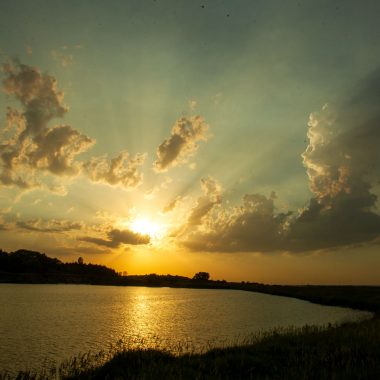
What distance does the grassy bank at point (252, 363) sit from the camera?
742 inches

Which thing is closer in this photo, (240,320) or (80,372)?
(80,372)

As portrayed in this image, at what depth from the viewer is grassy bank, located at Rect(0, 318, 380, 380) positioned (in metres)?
18.8

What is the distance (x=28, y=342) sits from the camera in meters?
34.0

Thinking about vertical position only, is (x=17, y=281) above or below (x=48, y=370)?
above

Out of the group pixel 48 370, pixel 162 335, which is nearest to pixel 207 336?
pixel 162 335

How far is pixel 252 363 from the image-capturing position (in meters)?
22.4

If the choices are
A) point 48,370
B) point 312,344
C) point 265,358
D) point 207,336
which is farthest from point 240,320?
point 48,370

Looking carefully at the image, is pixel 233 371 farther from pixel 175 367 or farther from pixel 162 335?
pixel 162 335

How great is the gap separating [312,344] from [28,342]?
991 inches

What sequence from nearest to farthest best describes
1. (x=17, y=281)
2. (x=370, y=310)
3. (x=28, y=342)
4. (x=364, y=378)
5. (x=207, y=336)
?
(x=364, y=378)
(x=28, y=342)
(x=207, y=336)
(x=370, y=310)
(x=17, y=281)

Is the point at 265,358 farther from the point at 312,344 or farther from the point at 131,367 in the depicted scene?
the point at 131,367

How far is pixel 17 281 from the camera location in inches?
Result: 7721

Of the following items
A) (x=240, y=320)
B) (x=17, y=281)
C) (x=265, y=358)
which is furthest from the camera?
(x=17, y=281)

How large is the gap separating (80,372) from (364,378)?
15401 mm
